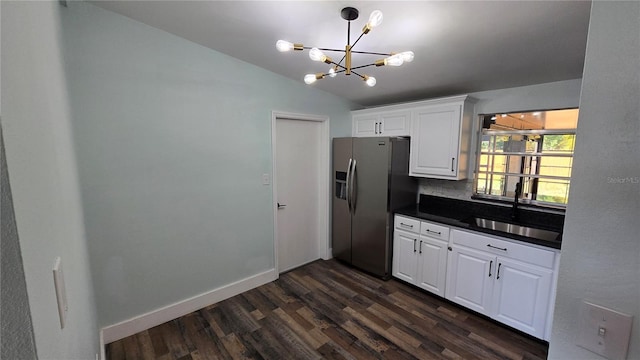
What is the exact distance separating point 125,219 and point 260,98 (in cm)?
170

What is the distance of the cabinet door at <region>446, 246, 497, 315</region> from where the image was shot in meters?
2.40

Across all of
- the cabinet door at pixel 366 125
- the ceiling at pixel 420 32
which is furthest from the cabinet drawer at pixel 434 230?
the ceiling at pixel 420 32

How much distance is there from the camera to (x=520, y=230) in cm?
263

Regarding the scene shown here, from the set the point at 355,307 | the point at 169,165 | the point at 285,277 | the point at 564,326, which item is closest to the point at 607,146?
the point at 564,326

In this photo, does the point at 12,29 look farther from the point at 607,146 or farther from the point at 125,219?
the point at 125,219

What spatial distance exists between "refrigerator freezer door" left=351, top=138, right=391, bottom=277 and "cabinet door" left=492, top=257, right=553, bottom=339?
114 centimetres

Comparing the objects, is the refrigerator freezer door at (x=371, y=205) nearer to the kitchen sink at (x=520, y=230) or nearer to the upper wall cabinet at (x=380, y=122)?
the upper wall cabinet at (x=380, y=122)

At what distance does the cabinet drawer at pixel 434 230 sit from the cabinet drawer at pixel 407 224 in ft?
0.19

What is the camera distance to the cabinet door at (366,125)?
3428mm

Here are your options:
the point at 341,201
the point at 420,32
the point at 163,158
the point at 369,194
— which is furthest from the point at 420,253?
the point at 163,158

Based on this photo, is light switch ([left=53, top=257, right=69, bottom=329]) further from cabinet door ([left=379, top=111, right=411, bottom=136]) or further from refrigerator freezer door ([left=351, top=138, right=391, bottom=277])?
cabinet door ([left=379, top=111, right=411, bottom=136])

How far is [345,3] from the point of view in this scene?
5.35 ft

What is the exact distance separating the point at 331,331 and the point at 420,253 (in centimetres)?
128

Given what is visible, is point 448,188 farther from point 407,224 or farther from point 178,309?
point 178,309
